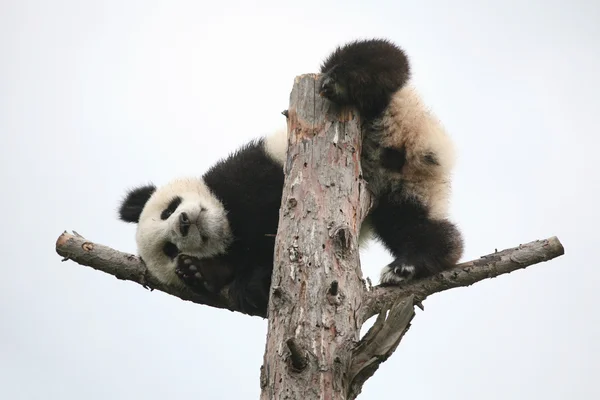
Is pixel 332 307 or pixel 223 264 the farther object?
pixel 223 264

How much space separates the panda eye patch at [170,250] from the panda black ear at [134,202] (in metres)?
0.79

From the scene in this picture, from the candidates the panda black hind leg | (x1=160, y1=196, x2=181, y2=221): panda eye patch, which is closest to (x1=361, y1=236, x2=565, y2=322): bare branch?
the panda black hind leg

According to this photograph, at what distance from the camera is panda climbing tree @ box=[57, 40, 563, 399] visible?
4.25 m

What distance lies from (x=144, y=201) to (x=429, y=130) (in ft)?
10.2

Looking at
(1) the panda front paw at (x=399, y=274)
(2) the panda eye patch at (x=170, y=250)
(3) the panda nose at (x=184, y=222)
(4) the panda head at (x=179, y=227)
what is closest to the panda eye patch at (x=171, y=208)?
(4) the panda head at (x=179, y=227)

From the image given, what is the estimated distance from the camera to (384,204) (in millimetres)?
6418

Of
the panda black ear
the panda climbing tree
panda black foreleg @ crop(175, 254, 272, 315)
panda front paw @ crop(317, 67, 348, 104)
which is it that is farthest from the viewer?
the panda black ear

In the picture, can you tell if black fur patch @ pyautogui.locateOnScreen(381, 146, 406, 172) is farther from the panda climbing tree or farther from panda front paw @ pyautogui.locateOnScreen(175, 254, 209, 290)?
panda front paw @ pyautogui.locateOnScreen(175, 254, 209, 290)

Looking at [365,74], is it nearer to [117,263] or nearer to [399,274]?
[399,274]

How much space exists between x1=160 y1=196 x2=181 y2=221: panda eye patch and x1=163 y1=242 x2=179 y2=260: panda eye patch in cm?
30

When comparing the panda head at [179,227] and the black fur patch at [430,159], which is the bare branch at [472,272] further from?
the panda head at [179,227]

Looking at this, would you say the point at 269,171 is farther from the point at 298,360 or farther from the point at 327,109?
the point at 298,360

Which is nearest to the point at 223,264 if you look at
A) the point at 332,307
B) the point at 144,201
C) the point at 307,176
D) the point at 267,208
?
the point at 267,208

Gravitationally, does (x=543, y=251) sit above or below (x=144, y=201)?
below
